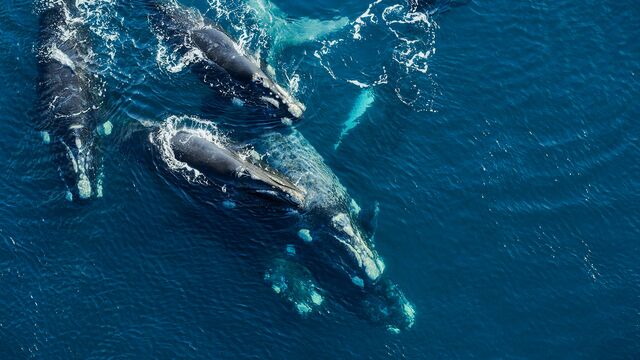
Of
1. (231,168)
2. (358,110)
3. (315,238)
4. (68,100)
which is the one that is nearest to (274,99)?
(358,110)

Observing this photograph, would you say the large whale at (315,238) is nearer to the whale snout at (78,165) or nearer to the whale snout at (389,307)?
the whale snout at (389,307)

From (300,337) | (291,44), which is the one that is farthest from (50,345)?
(291,44)

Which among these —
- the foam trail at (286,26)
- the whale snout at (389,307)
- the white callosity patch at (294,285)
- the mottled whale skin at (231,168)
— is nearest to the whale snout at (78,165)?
the mottled whale skin at (231,168)

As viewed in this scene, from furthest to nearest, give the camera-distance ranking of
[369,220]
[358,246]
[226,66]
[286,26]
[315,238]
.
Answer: [286,26] → [226,66] → [369,220] → [315,238] → [358,246]

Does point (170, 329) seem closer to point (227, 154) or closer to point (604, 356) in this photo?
point (227, 154)

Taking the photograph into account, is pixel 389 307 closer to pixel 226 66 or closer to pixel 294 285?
pixel 294 285

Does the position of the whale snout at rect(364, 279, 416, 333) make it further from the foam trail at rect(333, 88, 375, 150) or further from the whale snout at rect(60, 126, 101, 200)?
the whale snout at rect(60, 126, 101, 200)
